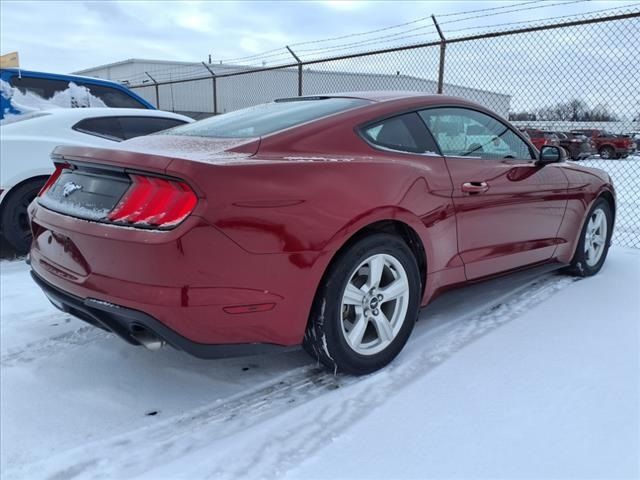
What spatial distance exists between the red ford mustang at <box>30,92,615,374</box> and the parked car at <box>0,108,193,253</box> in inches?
89.3

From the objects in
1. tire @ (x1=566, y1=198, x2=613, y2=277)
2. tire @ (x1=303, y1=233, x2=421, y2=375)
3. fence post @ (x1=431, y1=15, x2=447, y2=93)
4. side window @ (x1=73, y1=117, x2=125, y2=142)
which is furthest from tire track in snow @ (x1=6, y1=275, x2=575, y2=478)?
fence post @ (x1=431, y1=15, x2=447, y2=93)

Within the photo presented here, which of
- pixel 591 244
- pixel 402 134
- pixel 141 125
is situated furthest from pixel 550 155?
pixel 141 125

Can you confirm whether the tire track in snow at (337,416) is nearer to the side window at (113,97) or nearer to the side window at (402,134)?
the side window at (402,134)

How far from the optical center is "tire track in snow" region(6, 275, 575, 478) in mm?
1954

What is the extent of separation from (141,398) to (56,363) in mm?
669

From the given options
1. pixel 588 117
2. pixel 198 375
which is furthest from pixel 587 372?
pixel 588 117

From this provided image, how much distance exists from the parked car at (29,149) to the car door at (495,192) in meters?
2.87

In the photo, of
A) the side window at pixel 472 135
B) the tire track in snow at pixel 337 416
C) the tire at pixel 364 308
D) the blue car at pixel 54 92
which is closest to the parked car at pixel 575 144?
the blue car at pixel 54 92

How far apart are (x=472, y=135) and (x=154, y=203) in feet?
6.88

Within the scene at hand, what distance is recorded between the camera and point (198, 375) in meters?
2.66

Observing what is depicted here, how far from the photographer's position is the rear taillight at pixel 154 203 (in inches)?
79.2

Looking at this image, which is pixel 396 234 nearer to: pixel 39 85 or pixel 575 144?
pixel 39 85

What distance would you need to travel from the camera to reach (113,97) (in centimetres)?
700

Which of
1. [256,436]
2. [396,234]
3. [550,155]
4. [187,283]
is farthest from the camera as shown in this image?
[550,155]
